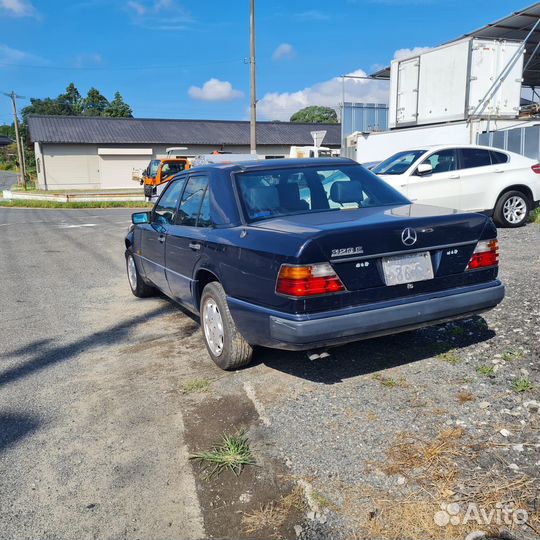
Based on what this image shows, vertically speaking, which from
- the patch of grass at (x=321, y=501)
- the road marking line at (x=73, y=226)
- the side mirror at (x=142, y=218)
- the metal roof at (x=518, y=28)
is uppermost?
the metal roof at (x=518, y=28)

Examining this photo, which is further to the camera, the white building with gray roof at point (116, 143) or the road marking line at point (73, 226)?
the white building with gray roof at point (116, 143)

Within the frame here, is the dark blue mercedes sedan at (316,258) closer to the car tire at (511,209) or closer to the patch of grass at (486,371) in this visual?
the patch of grass at (486,371)

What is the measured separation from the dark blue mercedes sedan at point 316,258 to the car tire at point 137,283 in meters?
1.88

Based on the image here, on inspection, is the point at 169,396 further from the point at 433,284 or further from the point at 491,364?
the point at 491,364

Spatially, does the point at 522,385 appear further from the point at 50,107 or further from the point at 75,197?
the point at 50,107

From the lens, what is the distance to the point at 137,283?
6.72 metres

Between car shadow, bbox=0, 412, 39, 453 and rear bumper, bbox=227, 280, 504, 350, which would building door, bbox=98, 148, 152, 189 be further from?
rear bumper, bbox=227, 280, 504, 350

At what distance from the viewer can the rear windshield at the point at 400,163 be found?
10.1 metres

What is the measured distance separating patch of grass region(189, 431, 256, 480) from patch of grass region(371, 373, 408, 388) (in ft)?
3.92

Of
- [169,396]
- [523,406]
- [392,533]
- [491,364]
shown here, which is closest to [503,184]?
[491,364]

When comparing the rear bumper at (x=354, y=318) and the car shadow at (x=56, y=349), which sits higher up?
the rear bumper at (x=354, y=318)

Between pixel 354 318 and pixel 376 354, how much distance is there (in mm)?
1144

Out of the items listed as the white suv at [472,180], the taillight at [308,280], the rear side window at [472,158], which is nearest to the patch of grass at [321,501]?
the taillight at [308,280]

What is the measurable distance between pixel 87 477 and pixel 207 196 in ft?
8.06
